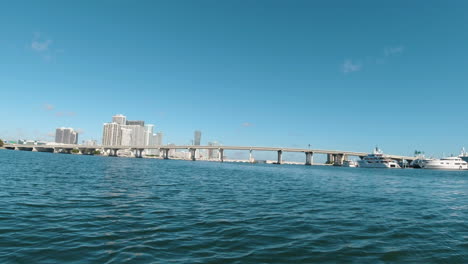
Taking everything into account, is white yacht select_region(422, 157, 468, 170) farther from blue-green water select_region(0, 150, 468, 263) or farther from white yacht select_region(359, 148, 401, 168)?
blue-green water select_region(0, 150, 468, 263)

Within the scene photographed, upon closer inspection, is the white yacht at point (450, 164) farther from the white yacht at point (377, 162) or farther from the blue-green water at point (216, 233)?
the blue-green water at point (216, 233)

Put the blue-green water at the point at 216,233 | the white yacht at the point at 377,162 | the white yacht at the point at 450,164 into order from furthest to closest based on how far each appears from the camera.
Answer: the white yacht at the point at 377,162 < the white yacht at the point at 450,164 < the blue-green water at the point at 216,233

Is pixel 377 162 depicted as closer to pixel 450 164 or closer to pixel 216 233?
pixel 450 164

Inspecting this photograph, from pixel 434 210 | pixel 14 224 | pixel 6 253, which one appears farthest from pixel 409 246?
pixel 14 224

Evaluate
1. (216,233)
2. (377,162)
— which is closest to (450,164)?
(377,162)

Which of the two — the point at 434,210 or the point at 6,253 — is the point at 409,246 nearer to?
the point at 434,210

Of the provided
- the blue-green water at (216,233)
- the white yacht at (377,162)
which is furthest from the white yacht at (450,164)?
the blue-green water at (216,233)

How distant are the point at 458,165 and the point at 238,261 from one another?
639 ft

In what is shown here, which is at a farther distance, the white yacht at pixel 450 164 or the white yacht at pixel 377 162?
the white yacht at pixel 377 162

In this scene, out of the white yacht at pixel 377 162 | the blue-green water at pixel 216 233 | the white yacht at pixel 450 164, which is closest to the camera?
the blue-green water at pixel 216 233

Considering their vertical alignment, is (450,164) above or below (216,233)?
above

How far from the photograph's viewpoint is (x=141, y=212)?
1384 cm

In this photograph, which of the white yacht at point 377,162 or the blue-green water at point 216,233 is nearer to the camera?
the blue-green water at point 216,233

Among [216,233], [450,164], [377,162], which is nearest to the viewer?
[216,233]
